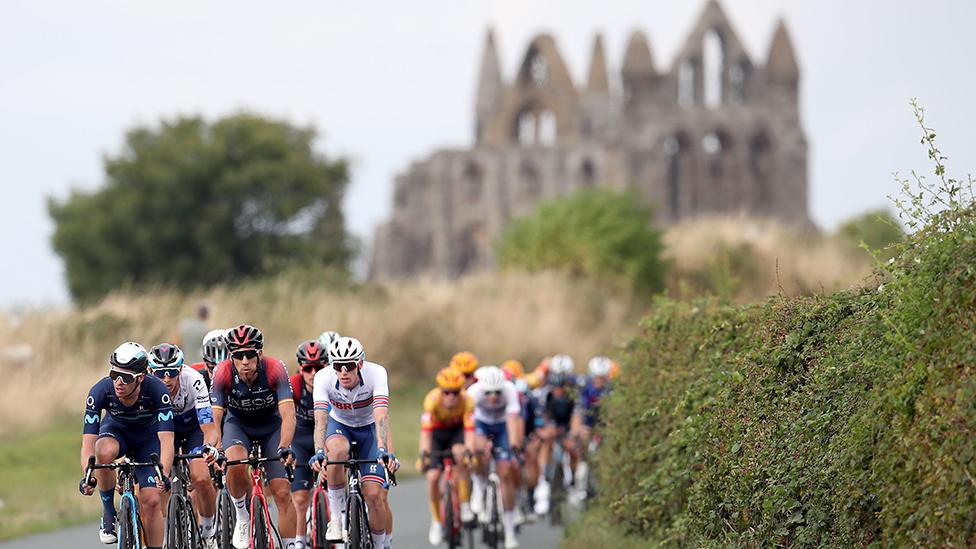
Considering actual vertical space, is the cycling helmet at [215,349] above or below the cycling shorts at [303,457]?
above

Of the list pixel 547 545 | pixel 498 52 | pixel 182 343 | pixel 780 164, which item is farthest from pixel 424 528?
pixel 498 52

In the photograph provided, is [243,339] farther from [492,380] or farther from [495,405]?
[495,405]

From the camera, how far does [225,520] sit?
1384 cm

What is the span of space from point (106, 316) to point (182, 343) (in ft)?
38.6

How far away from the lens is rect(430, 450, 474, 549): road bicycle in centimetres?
1784

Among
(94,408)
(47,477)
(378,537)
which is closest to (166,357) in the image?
(94,408)

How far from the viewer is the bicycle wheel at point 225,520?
1376cm

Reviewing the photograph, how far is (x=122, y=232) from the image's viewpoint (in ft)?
250

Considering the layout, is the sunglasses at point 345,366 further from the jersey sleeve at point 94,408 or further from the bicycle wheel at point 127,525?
the bicycle wheel at point 127,525

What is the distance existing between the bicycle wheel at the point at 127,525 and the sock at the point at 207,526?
5.72 feet

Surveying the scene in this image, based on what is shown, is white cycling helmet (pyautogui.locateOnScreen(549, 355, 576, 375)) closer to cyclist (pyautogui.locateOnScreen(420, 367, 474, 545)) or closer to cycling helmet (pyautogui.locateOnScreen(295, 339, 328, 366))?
cyclist (pyautogui.locateOnScreen(420, 367, 474, 545))

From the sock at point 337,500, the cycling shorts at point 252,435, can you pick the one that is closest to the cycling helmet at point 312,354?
the cycling shorts at point 252,435

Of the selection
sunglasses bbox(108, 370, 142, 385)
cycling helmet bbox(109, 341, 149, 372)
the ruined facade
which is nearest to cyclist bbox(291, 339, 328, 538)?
sunglasses bbox(108, 370, 142, 385)

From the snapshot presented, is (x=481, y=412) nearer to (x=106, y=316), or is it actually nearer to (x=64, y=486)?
(x=64, y=486)
